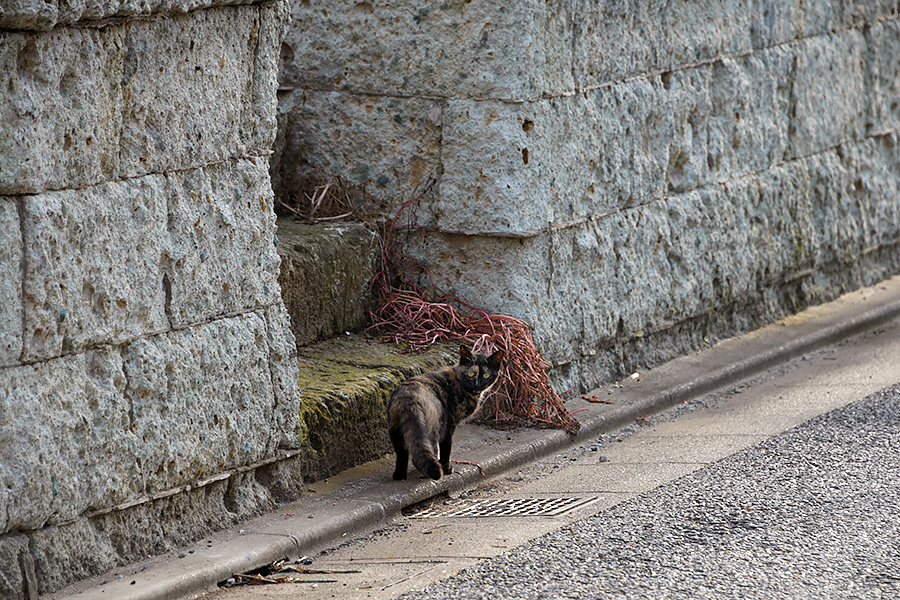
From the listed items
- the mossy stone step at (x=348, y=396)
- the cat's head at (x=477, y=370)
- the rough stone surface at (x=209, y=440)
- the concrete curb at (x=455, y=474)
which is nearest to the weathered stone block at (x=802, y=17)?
the concrete curb at (x=455, y=474)

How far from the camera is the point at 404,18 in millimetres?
7703

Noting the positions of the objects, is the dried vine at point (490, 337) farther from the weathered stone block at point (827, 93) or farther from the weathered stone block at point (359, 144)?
the weathered stone block at point (827, 93)

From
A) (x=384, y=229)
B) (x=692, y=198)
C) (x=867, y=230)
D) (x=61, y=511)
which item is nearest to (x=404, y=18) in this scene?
(x=384, y=229)

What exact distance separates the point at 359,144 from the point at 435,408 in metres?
2.22

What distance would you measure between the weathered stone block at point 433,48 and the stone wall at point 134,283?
1.83 metres

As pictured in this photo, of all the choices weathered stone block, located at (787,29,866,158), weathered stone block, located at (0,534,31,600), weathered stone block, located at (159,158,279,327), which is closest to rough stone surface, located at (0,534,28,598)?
weathered stone block, located at (0,534,31,600)

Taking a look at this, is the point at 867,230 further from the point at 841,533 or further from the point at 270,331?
the point at 270,331

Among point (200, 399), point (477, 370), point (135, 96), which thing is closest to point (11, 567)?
point (200, 399)

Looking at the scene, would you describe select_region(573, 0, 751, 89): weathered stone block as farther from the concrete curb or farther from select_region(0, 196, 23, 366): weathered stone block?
select_region(0, 196, 23, 366): weathered stone block

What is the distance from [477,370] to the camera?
264 inches

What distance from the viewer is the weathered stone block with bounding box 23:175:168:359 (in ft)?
15.5

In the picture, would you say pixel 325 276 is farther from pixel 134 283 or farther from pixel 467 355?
pixel 134 283

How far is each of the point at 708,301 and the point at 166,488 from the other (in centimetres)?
496

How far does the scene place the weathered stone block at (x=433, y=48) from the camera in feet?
24.5
